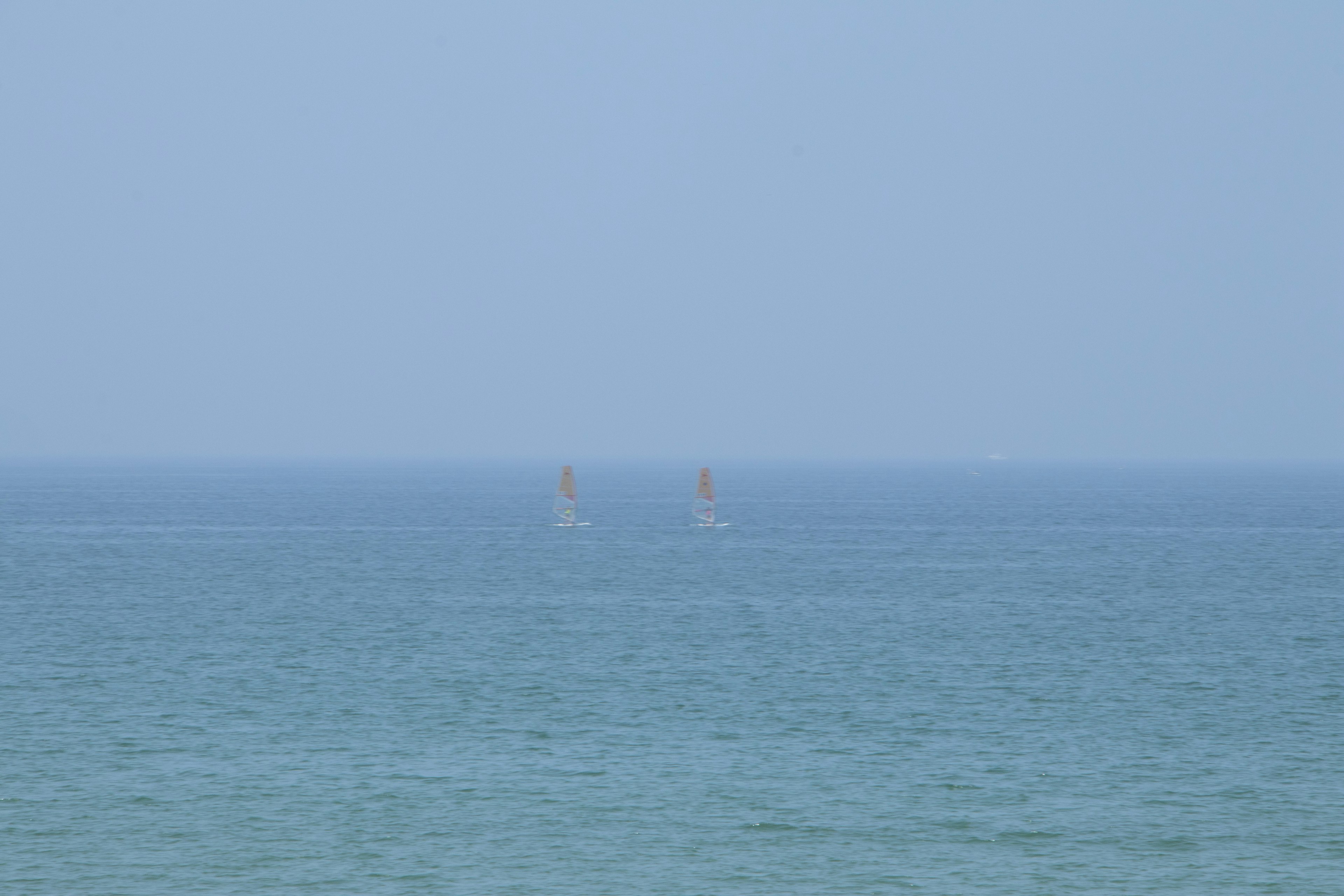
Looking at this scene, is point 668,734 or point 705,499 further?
point 705,499

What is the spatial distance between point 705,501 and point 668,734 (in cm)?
9907

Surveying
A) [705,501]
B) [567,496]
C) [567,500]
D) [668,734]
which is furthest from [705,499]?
[668,734]

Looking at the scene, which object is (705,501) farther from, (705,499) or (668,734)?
(668,734)

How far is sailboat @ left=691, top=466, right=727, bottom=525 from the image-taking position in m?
134

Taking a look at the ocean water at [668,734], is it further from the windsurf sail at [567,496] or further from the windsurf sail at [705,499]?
the windsurf sail at [567,496]

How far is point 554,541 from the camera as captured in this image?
403 feet

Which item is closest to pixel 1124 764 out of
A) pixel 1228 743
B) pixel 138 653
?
pixel 1228 743

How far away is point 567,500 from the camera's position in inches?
5842

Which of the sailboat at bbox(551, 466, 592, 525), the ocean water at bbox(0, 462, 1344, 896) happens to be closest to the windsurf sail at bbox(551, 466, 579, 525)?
the sailboat at bbox(551, 466, 592, 525)

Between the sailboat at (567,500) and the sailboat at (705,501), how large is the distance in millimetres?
11481

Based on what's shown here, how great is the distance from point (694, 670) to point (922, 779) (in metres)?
17.6

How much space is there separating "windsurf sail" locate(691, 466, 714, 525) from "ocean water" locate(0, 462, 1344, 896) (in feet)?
139

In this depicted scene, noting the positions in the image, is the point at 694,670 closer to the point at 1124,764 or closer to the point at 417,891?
the point at 1124,764

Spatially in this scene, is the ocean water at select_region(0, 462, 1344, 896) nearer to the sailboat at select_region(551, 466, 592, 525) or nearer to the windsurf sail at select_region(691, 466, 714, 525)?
the windsurf sail at select_region(691, 466, 714, 525)
